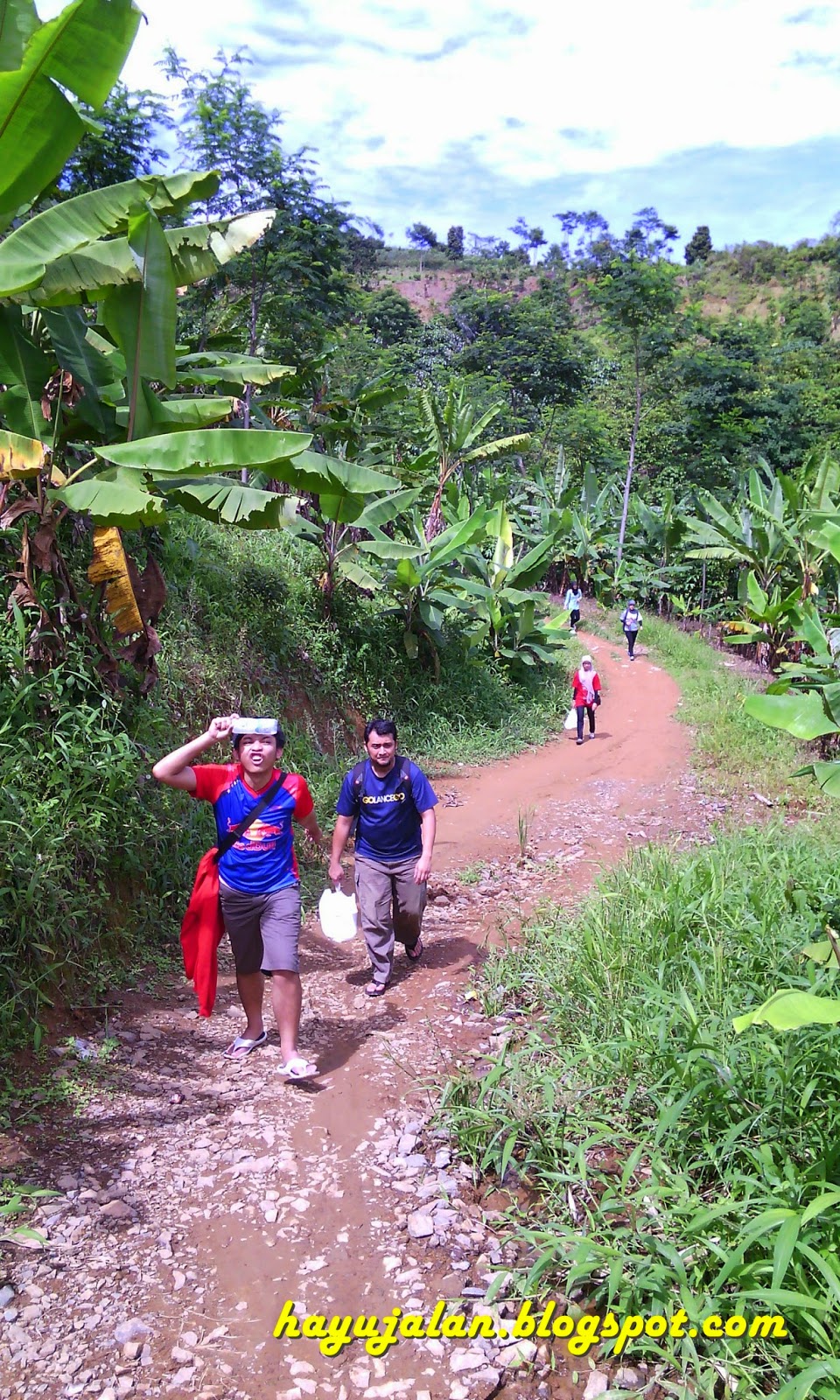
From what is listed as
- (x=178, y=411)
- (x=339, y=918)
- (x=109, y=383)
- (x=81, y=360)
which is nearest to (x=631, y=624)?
(x=178, y=411)

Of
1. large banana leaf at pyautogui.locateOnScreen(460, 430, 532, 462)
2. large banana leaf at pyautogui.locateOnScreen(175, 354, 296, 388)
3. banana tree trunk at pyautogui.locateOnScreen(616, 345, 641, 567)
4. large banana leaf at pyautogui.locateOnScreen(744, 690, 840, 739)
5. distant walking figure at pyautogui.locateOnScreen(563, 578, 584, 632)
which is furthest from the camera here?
banana tree trunk at pyautogui.locateOnScreen(616, 345, 641, 567)

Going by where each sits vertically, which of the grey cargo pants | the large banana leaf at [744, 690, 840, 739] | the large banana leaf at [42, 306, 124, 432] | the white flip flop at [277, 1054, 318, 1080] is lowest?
the white flip flop at [277, 1054, 318, 1080]

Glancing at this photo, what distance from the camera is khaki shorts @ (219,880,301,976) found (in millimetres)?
3930

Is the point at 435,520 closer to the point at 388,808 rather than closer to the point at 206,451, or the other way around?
the point at 388,808

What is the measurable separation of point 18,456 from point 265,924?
8.04 ft

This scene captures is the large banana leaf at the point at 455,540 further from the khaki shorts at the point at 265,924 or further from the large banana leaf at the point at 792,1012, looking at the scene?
the large banana leaf at the point at 792,1012

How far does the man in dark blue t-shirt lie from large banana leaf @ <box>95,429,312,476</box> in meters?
1.50

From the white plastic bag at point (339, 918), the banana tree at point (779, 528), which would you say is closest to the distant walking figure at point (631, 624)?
the banana tree at point (779, 528)

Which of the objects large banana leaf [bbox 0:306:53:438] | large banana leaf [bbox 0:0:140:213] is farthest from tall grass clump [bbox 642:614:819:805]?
large banana leaf [bbox 0:0:140:213]

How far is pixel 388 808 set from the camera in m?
4.93

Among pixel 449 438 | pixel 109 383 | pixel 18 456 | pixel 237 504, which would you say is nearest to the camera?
pixel 18 456

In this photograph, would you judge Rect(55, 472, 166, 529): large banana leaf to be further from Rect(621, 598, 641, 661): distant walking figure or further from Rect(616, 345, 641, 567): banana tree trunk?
Rect(616, 345, 641, 567): banana tree trunk

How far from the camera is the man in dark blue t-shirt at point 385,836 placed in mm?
4883

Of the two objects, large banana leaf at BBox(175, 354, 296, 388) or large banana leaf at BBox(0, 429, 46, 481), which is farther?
large banana leaf at BBox(175, 354, 296, 388)
